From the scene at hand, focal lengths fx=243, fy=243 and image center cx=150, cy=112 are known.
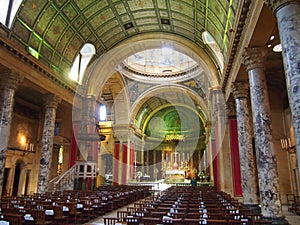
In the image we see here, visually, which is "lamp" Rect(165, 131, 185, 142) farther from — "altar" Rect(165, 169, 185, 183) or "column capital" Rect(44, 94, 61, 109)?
"column capital" Rect(44, 94, 61, 109)

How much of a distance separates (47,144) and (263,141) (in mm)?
10148

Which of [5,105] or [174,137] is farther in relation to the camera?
[174,137]

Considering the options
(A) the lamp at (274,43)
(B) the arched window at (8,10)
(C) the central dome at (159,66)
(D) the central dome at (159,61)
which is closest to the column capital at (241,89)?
(A) the lamp at (274,43)

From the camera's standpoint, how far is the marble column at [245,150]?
821cm

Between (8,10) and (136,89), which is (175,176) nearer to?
(136,89)

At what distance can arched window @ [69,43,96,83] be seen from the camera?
15844 millimetres

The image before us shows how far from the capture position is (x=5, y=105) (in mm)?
9891

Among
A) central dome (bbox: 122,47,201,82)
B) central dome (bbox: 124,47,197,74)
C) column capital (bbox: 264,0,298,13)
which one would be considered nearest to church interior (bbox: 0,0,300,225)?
column capital (bbox: 264,0,298,13)

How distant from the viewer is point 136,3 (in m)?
13.1

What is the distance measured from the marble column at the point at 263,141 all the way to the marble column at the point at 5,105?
9.09 meters

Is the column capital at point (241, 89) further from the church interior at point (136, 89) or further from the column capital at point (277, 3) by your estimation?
the column capital at point (277, 3)

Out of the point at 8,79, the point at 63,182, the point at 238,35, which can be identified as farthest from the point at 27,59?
the point at 238,35

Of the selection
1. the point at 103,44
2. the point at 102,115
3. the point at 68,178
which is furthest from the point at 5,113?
the point at 102,115

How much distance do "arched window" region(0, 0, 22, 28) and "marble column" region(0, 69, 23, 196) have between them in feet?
6.85
